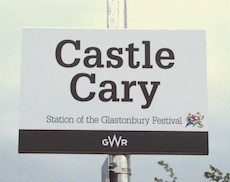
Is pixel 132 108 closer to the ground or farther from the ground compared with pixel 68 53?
closer to the ground

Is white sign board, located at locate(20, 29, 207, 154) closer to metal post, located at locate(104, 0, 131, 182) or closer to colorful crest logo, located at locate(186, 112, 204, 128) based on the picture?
colorful crest logo, located at locate(186, 112, 204, 128)

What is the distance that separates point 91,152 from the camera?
1048 cm

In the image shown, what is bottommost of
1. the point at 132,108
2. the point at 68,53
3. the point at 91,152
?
the point at 91,152

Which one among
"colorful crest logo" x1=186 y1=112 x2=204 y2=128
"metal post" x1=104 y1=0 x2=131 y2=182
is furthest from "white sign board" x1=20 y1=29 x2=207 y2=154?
"metal post" x1=104 y1=0 x2=131 y2=182

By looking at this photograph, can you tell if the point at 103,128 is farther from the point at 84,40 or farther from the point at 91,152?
the point at 84,40

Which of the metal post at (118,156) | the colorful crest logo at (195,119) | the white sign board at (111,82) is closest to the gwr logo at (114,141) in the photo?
the white sign board at (111,82)

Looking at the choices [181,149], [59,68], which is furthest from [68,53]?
[181,149]

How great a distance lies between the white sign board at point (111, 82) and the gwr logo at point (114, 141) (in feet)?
0.16

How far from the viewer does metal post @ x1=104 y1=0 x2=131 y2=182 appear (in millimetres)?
10047

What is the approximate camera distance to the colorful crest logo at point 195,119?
10.6 m

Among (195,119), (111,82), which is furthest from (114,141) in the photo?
(195,119)

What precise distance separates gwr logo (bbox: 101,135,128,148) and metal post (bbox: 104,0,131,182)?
174 mm

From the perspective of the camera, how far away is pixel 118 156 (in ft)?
34.3

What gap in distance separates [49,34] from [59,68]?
0.56 metres
